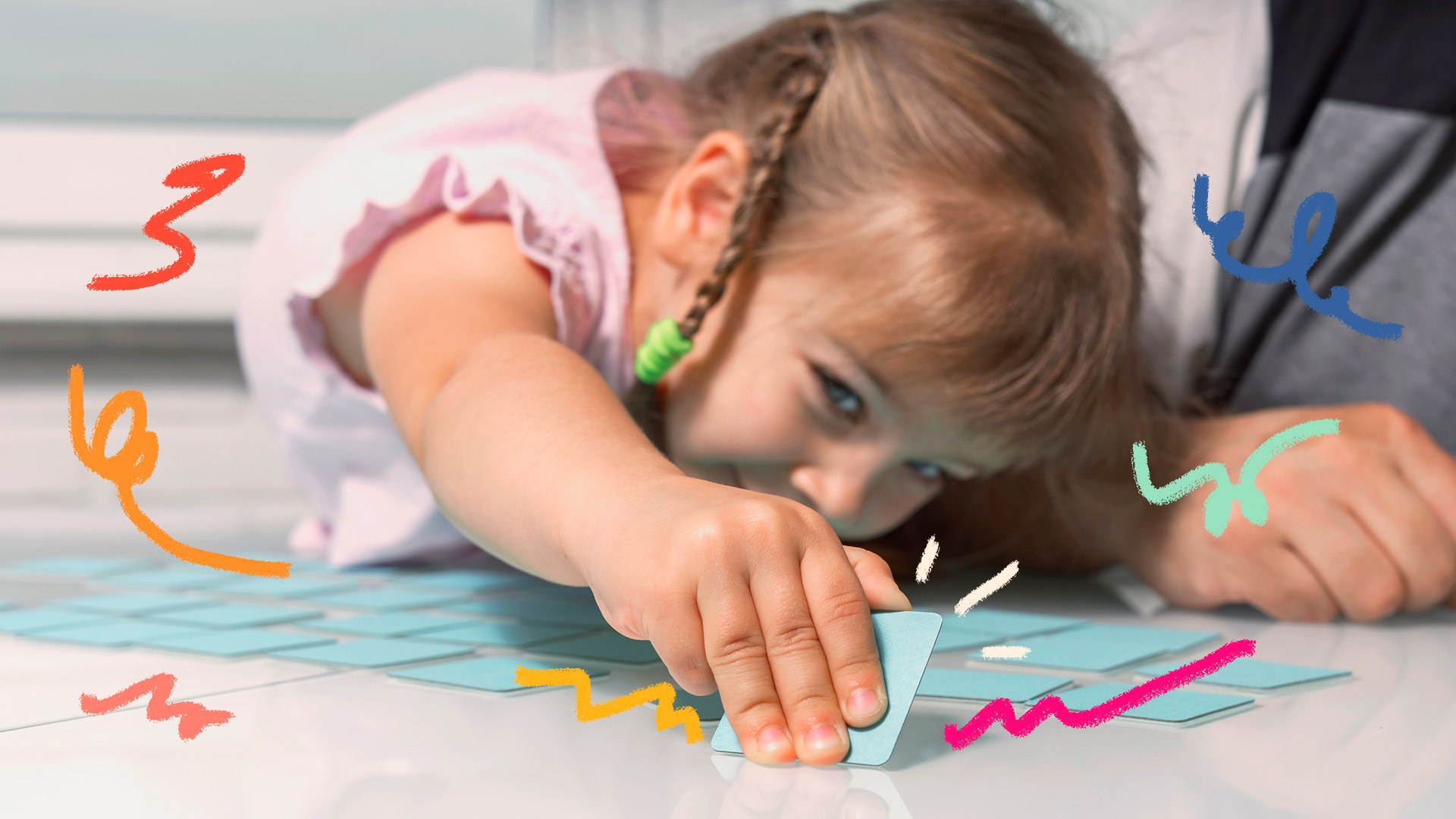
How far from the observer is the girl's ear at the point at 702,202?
773 millimetres

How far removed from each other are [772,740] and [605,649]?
0.18m

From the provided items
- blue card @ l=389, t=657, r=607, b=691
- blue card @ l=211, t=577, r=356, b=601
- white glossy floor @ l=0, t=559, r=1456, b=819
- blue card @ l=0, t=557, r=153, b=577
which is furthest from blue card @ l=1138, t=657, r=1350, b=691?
blue card @ l=0, t=557, r=153, b=577

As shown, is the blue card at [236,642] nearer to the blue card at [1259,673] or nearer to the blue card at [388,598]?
the blue card at [388,598]

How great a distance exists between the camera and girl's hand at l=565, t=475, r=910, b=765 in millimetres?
351

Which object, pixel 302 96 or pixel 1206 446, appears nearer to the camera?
pixel 1206 446

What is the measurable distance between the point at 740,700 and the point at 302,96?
130 cm

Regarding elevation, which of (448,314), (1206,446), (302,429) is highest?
(448,314)

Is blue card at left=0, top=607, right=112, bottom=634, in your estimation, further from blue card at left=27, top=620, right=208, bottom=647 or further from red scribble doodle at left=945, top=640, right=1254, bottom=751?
red scribble doodle at left=945, top=640, right=1254, bottom=751

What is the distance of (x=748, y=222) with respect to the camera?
0.72 metres

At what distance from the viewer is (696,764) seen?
1.20 ft

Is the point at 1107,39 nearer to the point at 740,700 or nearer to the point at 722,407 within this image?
the point at 722,407

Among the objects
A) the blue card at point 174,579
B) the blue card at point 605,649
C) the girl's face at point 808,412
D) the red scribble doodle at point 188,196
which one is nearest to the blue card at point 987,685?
the blue card at point 605,649

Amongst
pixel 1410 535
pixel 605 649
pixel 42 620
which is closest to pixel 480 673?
pixel 605 649

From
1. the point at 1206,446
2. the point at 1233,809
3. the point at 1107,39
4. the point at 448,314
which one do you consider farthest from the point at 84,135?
the point at 1233,809
